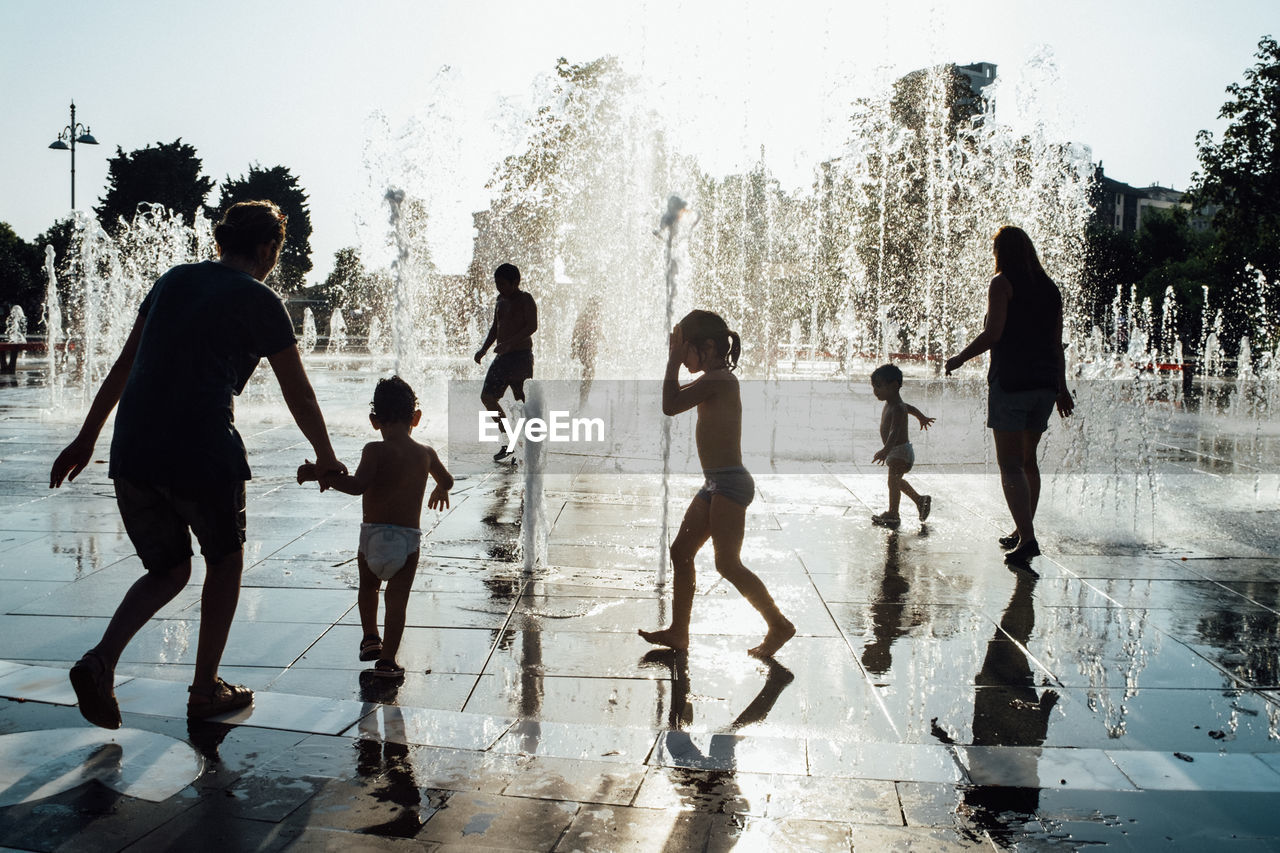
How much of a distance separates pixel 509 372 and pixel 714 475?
5399 mm

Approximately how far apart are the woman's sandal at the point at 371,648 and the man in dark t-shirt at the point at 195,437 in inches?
25.0

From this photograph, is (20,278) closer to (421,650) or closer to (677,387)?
(421,650)

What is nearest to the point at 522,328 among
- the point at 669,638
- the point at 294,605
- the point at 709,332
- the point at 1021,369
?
the point at 1021,369

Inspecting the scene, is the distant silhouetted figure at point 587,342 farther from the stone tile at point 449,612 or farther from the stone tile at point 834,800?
the stone tile at point 834,800

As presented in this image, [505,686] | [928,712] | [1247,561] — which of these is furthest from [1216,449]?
[505,686]

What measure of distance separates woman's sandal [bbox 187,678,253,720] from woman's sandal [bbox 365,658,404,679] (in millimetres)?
491

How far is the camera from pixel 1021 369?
614cm

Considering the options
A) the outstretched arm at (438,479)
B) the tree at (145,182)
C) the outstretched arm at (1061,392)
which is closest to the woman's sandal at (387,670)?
the outstretched arm at (438,479)

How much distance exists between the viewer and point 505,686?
157 inches

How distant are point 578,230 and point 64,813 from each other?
3048cm

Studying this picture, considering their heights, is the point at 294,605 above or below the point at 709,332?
below

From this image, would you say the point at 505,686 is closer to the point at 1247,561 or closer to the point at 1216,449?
the point at 1247,561

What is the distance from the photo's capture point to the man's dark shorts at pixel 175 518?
3.46 m

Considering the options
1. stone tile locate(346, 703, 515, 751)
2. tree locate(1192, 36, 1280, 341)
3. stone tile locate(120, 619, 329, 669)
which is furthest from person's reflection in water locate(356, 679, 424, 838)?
tree locate(1192, 36, 1280, 341)
